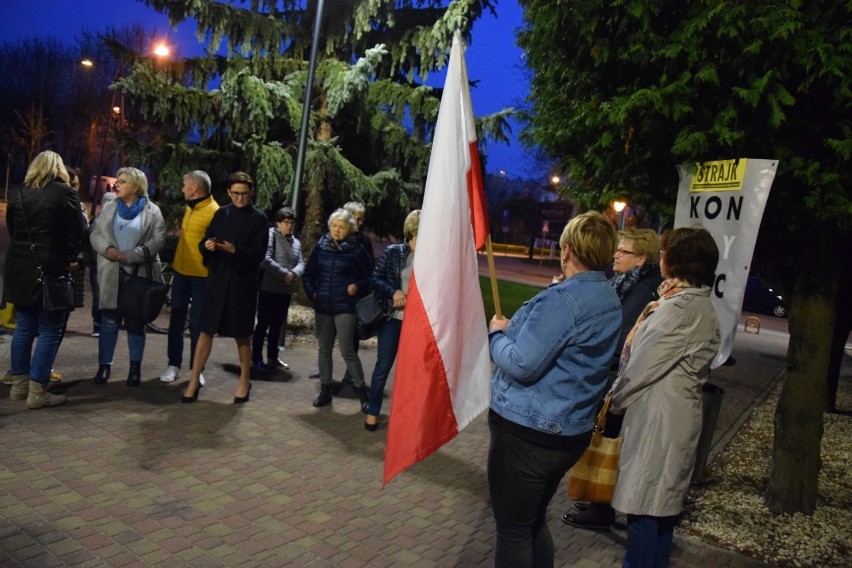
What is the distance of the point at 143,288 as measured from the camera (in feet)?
19.8

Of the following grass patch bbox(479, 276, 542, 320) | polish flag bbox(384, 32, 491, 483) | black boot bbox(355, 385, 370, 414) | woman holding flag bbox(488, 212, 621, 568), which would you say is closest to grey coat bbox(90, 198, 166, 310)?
black boot bbox(355, 385, 370, 414)

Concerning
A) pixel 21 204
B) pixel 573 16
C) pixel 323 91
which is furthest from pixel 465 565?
pixel 323 91

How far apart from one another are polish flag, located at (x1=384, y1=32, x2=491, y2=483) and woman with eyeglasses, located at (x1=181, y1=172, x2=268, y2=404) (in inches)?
130

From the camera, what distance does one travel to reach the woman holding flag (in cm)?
255

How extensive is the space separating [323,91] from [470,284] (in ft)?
31.4

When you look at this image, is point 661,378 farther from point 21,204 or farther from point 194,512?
point 21,204

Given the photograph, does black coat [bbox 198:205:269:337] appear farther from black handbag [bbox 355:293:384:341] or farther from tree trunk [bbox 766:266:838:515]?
tree trunk [bbox 766:266:838:515]

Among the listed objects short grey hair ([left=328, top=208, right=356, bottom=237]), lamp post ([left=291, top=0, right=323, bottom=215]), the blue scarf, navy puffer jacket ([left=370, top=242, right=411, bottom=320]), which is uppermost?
lamp post ([left=291, top=0, right=323, bottom=215])

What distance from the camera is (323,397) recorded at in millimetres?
6344

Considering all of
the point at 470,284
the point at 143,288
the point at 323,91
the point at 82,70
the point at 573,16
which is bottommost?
the point at 143,288

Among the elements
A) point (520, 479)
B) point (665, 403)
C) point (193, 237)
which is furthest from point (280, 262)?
point (520, 479)

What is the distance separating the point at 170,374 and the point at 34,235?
1.92 m

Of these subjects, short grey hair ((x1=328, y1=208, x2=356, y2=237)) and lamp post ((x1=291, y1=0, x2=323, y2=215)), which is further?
lamp post ((x1=291, y1=0, x2=323, y2=215))

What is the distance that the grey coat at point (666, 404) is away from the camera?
312 centimetres
